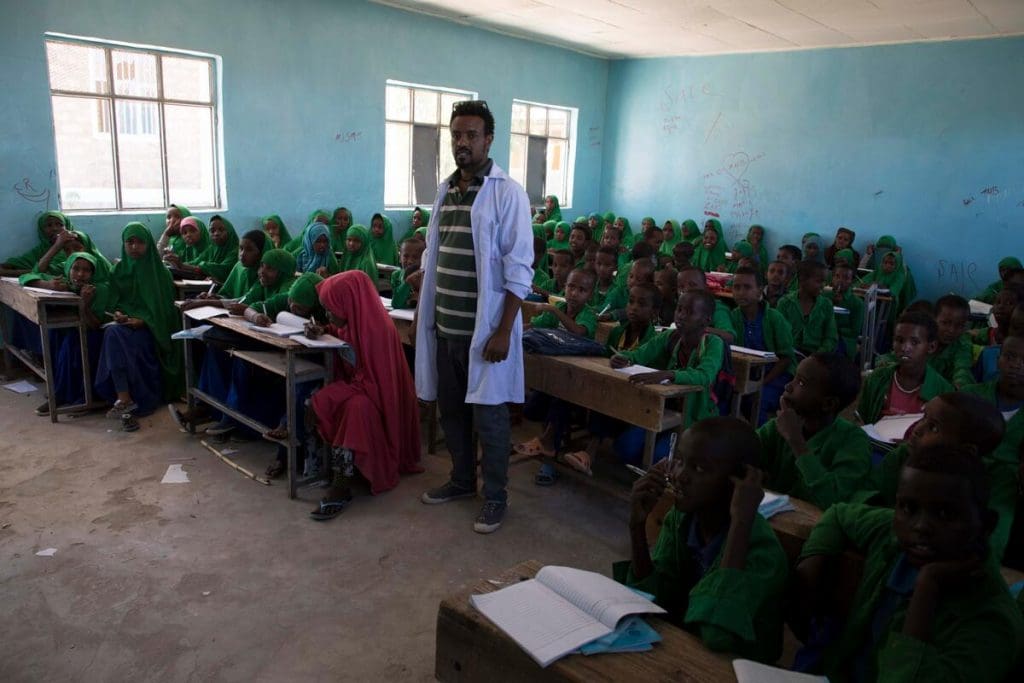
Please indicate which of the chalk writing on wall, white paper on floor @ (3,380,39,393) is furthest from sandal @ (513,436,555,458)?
the chalk writing on wall

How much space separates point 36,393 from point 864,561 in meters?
5.29

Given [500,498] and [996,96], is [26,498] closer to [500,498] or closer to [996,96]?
[500,498]

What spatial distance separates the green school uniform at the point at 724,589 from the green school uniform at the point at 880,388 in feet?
5.50

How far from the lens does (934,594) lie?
1154 millimetres

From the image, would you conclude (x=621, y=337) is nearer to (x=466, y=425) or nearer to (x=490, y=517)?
(x=466, y=425)

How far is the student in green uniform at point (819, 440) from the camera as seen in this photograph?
1.91 m

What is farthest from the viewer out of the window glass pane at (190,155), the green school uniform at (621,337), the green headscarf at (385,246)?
the green headscarf at (385,246)

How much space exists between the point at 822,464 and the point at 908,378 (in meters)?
1.17

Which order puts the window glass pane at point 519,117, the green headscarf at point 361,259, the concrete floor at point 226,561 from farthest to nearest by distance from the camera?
the window glass pane at point 519,117 < the green headscarf at point 361,259 < the concrete floor at point 226,561

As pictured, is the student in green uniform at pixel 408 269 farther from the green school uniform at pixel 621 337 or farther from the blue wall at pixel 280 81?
the blue wall at pixel 280 81

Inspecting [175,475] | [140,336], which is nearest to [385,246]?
[140,336]

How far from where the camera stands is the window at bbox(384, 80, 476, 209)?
344 inches

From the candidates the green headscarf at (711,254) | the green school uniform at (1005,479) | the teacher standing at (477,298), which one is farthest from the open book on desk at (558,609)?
the green headscarf at (711,254)

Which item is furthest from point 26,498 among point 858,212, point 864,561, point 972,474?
point 858,212
